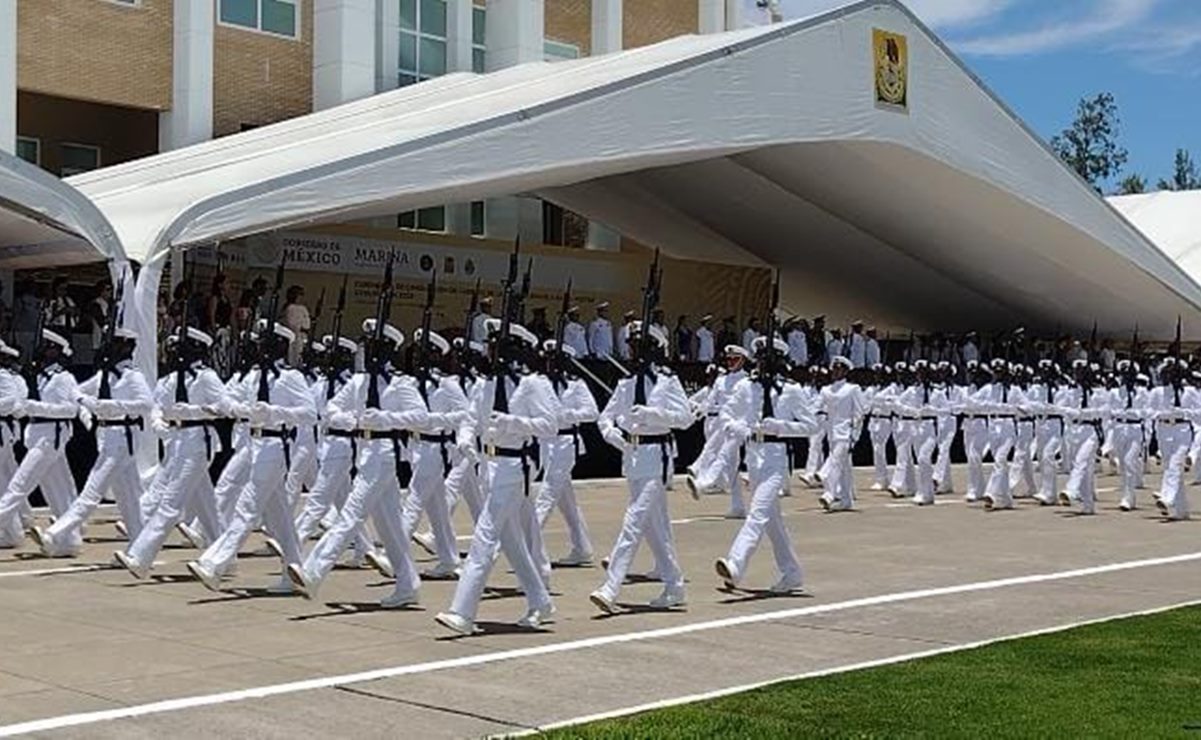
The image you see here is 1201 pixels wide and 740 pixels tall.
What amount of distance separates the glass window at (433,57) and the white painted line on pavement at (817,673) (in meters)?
24.6

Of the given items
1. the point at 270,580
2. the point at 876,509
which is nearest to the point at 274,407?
the point at 270,580

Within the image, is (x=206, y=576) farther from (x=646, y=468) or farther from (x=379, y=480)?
(x=646, y=468)

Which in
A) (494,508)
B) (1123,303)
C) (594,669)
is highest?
(1123,303)

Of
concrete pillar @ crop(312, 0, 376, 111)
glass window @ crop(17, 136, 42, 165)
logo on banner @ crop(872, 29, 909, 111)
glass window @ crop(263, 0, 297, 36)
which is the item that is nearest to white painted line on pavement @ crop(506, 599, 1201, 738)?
logo on banner @ crop(872, 29, 909, 111)

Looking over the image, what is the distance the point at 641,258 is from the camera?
36969 millimetres

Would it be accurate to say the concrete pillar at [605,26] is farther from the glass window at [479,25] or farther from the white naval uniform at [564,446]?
the white naval uniform at [564,446]

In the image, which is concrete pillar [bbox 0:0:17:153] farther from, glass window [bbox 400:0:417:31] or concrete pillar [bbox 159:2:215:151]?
glass window [bbox 400:0:417:31]

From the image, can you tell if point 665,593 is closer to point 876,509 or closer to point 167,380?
point 167,380

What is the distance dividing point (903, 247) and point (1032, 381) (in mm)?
11028

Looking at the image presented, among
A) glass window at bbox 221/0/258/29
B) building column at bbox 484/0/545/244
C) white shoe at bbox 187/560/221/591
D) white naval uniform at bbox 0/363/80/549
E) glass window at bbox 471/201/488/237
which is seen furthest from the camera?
building column at bbox 484/0/545/244

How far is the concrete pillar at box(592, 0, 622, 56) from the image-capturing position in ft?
125

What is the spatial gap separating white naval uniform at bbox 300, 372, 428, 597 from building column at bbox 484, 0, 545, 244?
2305cm

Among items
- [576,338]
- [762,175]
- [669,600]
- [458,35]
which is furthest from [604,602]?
[458,35]

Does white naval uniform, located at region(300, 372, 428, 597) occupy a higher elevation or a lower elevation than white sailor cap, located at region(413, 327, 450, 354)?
lower
